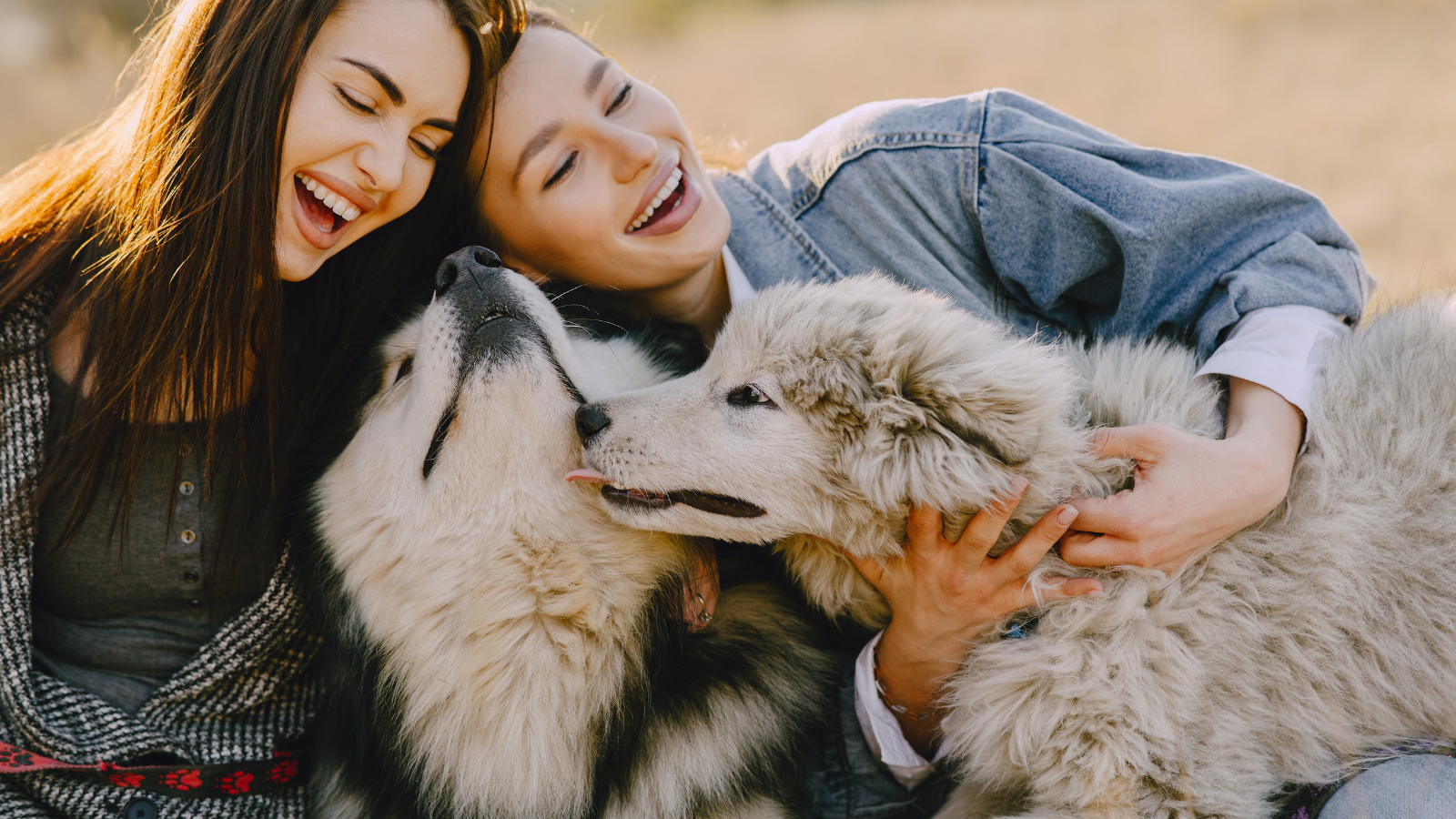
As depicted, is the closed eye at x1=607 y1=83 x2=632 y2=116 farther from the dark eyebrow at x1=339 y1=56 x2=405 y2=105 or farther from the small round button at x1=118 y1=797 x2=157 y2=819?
the small round button at x1=118 y1=797 x2=157 y2=819

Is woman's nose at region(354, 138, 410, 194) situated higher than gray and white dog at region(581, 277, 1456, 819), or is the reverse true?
woman's nose at region(354, 138, 410, 194)

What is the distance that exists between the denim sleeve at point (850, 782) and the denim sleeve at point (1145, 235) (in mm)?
1252

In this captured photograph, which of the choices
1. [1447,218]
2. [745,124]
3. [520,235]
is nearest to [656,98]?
[520,235]

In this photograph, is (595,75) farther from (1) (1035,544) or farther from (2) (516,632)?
(1) (1035,544)

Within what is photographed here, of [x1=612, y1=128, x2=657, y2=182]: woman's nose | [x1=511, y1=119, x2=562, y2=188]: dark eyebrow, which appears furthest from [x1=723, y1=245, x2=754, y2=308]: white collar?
[x1=511, y1=119, x2=562, y2=188]: dark eyebrow

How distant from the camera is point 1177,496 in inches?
65.2

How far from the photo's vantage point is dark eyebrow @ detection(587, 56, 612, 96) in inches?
93.5

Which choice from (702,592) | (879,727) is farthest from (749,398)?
(879,727)

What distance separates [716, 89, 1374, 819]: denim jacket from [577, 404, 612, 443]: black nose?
829mm

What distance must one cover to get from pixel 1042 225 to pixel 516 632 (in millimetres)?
1749

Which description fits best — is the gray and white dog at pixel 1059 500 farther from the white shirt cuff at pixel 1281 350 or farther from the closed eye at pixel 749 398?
the white shirt cuff at pixel 1281 350

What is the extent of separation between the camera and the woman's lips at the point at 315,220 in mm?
2043

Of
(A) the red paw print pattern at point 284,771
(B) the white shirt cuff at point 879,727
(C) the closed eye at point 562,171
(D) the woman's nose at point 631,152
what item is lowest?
(A) the red paw print pattern at point 284,771

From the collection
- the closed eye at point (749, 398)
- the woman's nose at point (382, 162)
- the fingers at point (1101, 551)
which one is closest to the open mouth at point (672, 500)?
the closed eye at point (749, 398)
